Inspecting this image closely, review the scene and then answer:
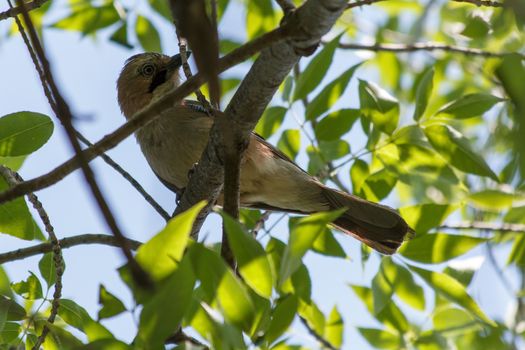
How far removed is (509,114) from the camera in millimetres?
3561

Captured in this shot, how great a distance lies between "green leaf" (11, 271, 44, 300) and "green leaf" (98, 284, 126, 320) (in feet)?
3.28

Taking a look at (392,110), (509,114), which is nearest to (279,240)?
(392,110)

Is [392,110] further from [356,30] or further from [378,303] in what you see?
[356,30]

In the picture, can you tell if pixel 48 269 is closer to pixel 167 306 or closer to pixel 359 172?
pixel 167 306

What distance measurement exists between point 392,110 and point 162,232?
8.05 feet

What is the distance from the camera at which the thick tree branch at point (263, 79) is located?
2.77m

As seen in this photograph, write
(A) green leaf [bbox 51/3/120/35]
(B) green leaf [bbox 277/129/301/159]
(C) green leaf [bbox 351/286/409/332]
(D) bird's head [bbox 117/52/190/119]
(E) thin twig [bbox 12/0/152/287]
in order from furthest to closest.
→ (D) bird's head [bbox 117/52/190/119] < (A) green leaf [bbox 51/3/120/35] < (B) green leaf [bbox 277/129/301/159] < (C) green leaf [bbox 351/286/409/332] < (E) thin twig [bbox 12/0/152/287]

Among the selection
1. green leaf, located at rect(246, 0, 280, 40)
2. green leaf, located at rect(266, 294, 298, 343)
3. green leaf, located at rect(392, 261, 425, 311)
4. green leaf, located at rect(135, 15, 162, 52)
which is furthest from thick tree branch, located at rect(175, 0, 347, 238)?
green leaf, located at rect(135, 15, 162, 52)

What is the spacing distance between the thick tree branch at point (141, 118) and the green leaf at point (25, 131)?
910mm

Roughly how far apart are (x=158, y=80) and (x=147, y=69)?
17 centimetres

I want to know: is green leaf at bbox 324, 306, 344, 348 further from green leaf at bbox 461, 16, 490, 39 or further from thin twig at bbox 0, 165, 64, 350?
green leaf at bbox 461, 16, 490, 39

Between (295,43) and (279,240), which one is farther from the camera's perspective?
(279,240)

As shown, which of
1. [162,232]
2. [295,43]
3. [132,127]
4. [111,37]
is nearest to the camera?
[162,232]

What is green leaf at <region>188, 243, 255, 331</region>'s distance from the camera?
235cm
